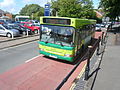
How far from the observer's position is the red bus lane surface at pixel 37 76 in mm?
5738

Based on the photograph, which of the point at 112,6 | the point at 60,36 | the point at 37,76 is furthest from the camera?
the point at 112,6

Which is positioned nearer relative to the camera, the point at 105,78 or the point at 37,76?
the point at 105,78

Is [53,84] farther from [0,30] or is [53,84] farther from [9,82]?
[0,30]

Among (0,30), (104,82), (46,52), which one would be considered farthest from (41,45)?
(0,30)

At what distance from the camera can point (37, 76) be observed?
669 centimetres

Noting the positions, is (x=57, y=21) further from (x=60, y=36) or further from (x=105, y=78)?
(x=105, y=78)

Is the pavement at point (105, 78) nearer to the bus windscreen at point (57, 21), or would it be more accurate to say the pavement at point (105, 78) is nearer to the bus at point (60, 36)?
the bus at point (60, 36)

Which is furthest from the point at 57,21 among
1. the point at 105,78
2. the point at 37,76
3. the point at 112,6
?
the point at 112,6

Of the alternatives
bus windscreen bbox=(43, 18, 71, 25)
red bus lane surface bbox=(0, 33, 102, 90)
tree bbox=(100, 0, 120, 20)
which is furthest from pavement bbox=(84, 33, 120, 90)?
tree bbox=(100, 0, 120, 20)

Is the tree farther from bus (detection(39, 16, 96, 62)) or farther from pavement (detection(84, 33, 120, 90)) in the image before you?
pavement (detection(84, 33, 120, 90))

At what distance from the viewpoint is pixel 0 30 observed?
18859mm

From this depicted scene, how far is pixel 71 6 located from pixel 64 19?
20.4 m

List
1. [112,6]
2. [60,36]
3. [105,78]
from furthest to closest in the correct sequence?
[112,6] → [60,36] → [105,78]

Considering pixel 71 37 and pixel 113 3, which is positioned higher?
pixel 113 3
